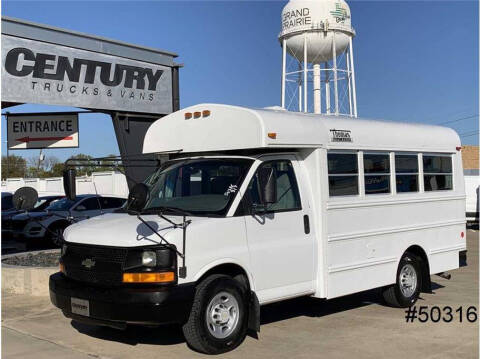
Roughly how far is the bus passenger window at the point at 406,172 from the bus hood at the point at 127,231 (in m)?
3.42

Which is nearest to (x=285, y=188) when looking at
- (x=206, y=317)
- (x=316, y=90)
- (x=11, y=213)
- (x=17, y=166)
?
(x=206, y=317)

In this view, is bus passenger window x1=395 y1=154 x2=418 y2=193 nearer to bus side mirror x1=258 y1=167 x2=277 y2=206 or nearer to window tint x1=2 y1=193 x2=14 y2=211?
bus side mirror x1=258 y1=167 x2=277 y2=206

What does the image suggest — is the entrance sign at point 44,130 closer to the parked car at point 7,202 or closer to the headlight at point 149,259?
the parked car at point 7,202

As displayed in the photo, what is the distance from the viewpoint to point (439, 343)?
6.61 meters

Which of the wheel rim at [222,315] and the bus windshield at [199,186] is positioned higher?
the bus windshield at [199,186]

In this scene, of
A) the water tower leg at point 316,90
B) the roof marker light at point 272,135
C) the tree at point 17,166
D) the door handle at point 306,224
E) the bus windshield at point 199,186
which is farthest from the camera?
the tree at point 17,166

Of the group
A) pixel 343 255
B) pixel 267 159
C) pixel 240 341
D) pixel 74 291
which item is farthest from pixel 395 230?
pixel 74 291

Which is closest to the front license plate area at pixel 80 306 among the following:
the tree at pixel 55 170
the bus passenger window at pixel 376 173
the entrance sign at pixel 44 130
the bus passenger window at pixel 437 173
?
the bus passenger window at pixel 376 173

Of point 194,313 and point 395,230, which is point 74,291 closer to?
point 194,313

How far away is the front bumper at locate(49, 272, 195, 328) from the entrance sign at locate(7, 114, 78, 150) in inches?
281

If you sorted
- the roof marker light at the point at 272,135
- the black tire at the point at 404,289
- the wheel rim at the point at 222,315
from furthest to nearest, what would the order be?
the black tire at the point at 404,289
the roof marker light at the point at 272,135
the wheel rim at the point at 222,315

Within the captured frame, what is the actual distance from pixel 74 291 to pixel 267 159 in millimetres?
2502

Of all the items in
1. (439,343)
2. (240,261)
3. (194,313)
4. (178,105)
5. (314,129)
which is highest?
(178,105)

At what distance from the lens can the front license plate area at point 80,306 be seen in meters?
5.98
